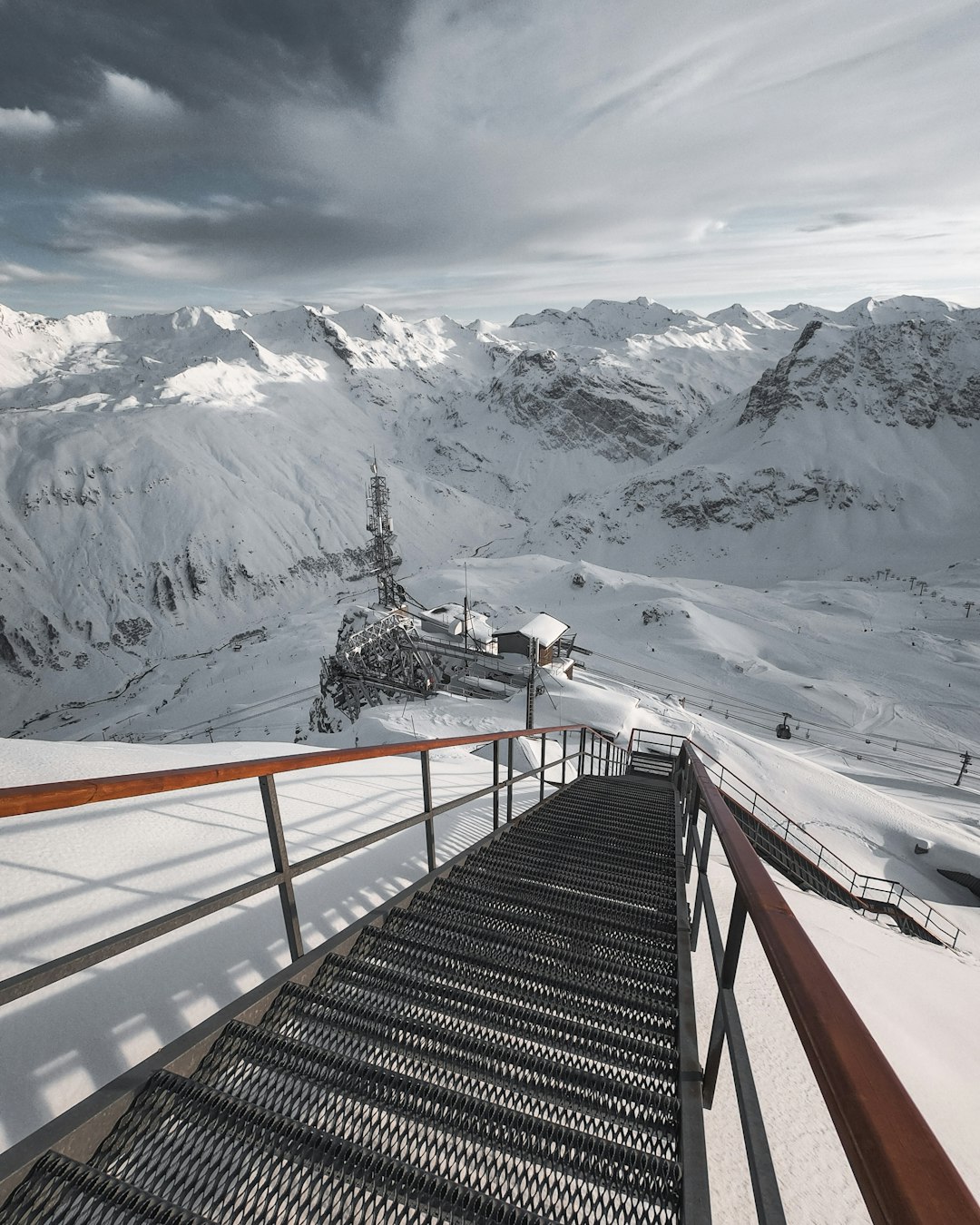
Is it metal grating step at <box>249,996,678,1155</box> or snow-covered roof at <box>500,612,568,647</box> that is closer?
metal grating step at <box>249,996,678,1155</box>

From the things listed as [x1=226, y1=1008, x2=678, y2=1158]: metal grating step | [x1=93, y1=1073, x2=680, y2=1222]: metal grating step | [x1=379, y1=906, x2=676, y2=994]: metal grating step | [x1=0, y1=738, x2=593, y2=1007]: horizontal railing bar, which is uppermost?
[x1=0, y1=738, x2=593, y2=1007]: horizontal railing bar

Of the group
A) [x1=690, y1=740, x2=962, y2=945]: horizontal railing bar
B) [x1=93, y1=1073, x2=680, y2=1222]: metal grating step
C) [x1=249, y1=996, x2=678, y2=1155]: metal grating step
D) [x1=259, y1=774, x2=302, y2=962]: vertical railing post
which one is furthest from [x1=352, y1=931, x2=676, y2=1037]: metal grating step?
[x1=690, y1=740, x2=962, y2=945]: horizontal railing bar

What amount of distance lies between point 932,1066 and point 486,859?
3983mm

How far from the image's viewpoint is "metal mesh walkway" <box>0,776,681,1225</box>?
1.71 meters

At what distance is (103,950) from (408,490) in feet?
409

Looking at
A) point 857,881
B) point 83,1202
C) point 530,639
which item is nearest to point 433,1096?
point 83,1202

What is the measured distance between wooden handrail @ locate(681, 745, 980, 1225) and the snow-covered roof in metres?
30.7

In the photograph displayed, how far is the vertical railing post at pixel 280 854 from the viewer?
2.65 meters

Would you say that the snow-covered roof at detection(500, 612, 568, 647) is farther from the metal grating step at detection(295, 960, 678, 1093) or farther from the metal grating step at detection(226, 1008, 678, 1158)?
the metal grating step at detection(226, 1008, 678, 1158)

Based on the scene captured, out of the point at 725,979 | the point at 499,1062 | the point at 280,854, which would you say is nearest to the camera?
the point at 725,979

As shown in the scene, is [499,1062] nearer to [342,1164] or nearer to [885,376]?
[342,1164]

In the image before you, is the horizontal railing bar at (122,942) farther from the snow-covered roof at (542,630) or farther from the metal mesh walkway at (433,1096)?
the snow-covered roof at (542,630)

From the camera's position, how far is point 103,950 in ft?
6.42

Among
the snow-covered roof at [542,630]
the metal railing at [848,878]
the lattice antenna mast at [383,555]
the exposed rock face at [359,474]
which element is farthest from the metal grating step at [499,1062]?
the exposed rock face at [359,474]
